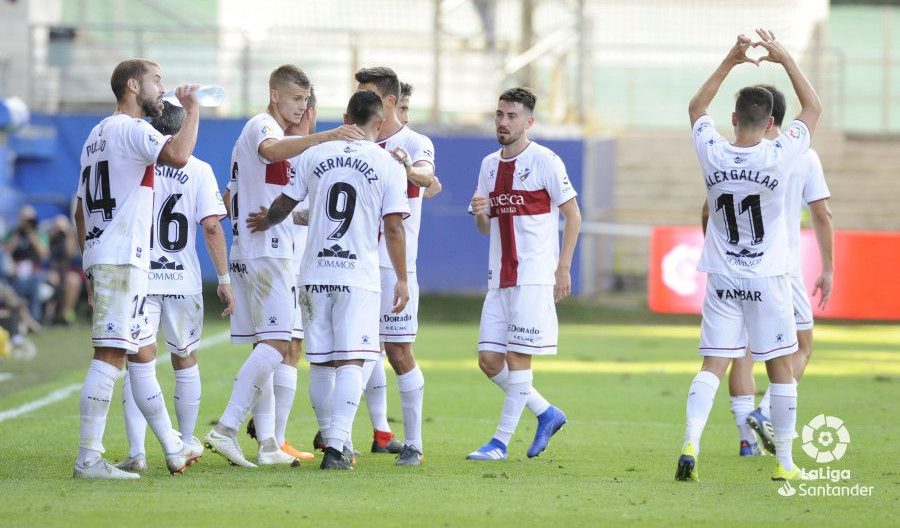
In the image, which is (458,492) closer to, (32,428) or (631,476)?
(631,476)

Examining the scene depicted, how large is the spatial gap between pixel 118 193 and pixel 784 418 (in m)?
3.71

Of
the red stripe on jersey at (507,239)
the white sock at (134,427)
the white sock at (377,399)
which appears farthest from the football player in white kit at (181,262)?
the red stripe on jersey at (507,239)

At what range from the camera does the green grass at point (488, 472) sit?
6617 millimetres

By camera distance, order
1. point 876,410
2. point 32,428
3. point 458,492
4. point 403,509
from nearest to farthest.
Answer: point 403,509 → point 458,492 → point 32,428 → point 876,410

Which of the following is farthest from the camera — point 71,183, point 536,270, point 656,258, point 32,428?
point 71,183

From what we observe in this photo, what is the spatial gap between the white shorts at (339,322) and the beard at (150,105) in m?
1.24

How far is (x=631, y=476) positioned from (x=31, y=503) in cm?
319

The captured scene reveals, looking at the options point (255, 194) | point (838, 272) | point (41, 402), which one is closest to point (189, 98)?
point (255, 194)

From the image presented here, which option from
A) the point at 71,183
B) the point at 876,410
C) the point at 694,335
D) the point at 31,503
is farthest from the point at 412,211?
the point at 71,183

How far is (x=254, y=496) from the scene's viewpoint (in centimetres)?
705

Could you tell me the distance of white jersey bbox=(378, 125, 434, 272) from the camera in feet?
28.5

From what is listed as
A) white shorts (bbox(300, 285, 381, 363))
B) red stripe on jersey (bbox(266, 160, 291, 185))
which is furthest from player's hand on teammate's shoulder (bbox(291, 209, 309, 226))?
white shorts (bbox(300, 285, 381, 363))

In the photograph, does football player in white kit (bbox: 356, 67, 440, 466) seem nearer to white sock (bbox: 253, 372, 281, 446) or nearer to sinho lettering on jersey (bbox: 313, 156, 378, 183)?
sinho lettering on jersey (bbox: 313, 156, 378, 183)

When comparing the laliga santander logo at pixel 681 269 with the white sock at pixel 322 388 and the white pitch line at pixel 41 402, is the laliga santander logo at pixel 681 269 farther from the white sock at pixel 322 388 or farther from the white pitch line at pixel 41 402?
Answer: the white sock at pixel 322 388
